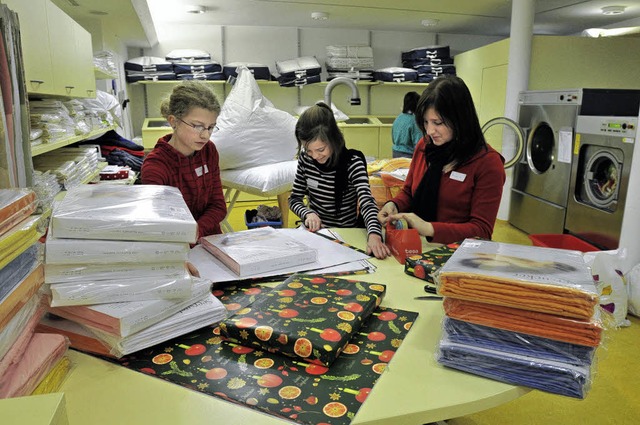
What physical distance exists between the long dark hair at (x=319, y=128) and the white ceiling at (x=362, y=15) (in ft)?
7.89

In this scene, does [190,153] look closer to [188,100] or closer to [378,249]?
[188,100]

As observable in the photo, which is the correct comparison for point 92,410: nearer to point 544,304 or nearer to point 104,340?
point 104,340

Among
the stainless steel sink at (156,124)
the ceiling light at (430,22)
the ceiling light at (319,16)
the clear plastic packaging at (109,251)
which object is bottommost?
the clear plastic packaging at (109,251)

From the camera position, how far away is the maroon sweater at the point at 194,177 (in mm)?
1640

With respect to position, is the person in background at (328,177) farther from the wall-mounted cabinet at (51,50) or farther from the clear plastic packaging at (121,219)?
the wall-mounted cabinet at (51,50)

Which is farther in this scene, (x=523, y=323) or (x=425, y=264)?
(x=425, y=264)

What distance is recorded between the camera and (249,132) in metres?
3.19

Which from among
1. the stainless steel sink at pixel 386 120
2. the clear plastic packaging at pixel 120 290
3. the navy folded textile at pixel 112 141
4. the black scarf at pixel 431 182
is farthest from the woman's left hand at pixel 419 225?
the stainless steel sink at pixel 386 120

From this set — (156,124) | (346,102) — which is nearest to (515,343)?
(156,124)

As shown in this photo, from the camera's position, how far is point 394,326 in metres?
0.90

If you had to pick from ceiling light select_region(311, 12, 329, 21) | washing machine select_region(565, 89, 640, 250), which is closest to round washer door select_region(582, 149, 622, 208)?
washing machine select_region(565, 89, 640, 250)

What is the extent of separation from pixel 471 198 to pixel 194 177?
41.0 inches

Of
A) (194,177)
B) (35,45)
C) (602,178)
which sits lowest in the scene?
(602,178)

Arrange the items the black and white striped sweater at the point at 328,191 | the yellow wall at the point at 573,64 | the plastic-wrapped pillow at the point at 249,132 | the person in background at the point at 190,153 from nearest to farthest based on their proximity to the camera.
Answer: the person in background at the point at 190,153, the black and white striped sweater at the point at 328,191, the plastic-wrapped pillow at the point at 249,132, the yellow wall at the point at 573,64
